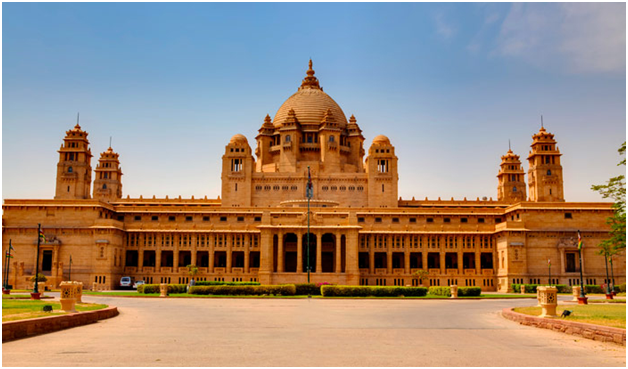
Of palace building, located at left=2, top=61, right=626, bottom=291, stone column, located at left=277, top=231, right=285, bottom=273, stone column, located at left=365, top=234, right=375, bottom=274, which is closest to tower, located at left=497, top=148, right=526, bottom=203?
palace building, located at left=2, top=61, right=626, bottom=291

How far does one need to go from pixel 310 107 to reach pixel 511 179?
4174 centimetres

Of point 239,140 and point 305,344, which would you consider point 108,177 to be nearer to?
point 239,140

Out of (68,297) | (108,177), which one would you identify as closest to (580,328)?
(68,297)

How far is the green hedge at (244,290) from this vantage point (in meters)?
56.8

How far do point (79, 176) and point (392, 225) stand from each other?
55.2 meters

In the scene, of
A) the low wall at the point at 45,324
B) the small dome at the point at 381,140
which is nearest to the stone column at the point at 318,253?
the small dome at the point at 381,140

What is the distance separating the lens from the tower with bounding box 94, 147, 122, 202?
125562mm

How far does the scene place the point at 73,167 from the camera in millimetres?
A: 111875

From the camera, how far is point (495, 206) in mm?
106375

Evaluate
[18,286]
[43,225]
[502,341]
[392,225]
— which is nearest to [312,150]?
[392,225]

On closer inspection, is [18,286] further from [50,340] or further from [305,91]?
[305,91]

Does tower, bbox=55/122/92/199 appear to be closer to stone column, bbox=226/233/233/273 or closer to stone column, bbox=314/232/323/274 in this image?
stone column, bbox=226/233/233/273

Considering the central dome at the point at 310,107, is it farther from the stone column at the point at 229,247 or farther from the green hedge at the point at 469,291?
the green hedge at the point at 469,291

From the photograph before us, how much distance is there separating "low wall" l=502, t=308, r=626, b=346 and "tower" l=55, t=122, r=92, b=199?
3713 inches
